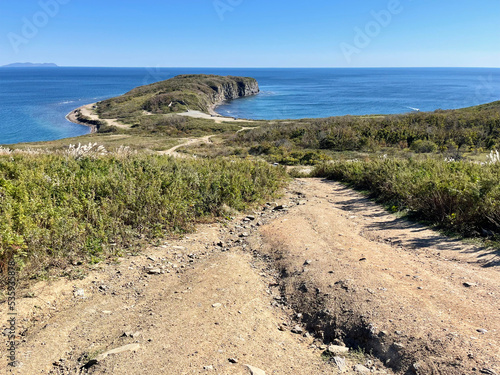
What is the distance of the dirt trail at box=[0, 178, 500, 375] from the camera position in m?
3.13

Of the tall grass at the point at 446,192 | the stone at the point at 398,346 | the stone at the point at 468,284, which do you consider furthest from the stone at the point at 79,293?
the tall grass at the point at 446,192

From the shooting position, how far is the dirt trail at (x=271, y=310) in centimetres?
313

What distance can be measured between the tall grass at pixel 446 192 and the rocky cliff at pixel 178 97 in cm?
6956

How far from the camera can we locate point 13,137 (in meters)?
55.1

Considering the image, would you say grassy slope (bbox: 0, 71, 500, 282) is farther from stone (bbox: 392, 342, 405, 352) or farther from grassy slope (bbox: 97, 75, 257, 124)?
grassy slope (bbox: 97, 75, 257, 124)

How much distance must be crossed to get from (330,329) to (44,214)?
441 cm

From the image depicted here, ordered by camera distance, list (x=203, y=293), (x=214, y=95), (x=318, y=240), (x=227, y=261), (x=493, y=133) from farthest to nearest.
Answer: (x=214, y=95)
(x=493, y=133)
(x=318, y=240)
(x=227, y=261)
(x=203, y=293)

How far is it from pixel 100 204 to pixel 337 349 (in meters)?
5.17

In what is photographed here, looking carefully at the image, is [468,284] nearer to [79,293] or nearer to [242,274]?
[242,274]

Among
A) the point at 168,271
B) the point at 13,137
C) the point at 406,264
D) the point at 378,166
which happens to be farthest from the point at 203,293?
the point at 13,137

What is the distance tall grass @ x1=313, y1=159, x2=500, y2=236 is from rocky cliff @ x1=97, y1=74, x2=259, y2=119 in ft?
228

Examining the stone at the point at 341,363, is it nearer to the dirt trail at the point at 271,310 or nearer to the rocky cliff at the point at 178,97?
the dirt trail at the point at 271,310

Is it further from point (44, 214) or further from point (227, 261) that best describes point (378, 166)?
point (44, 214)

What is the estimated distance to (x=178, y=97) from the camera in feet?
280
